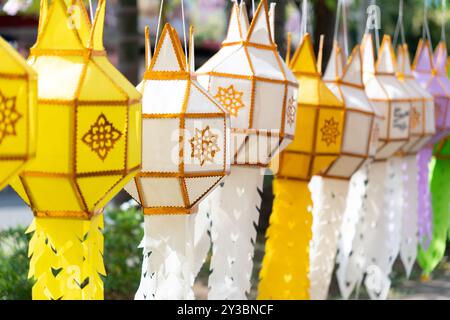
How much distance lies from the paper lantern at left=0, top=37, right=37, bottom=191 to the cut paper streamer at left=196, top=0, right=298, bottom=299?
4.50 ft

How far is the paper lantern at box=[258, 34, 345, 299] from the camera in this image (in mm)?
4230

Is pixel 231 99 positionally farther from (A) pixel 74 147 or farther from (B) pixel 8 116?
(B) pixel 8 116

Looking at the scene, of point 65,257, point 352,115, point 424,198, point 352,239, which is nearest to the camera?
point 65,257

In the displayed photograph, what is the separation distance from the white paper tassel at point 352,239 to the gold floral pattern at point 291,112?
4.21ft

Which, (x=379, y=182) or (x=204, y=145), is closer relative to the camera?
(x=204, y=145)

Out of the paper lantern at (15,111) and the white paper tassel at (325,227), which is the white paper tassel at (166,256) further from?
the white paper tassel at (325,227)

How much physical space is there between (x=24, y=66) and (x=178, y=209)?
1.07 metres

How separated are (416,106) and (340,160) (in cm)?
86

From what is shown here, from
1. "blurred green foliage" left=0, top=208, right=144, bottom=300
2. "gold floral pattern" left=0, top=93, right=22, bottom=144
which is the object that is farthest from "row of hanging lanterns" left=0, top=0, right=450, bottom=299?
"blurred green foliage" left=0, top=208, right=144, bottom=300

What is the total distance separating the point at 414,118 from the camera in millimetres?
5086

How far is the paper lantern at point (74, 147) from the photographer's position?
2660 millimetres

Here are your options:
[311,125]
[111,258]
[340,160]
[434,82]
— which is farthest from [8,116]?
[111,258]
